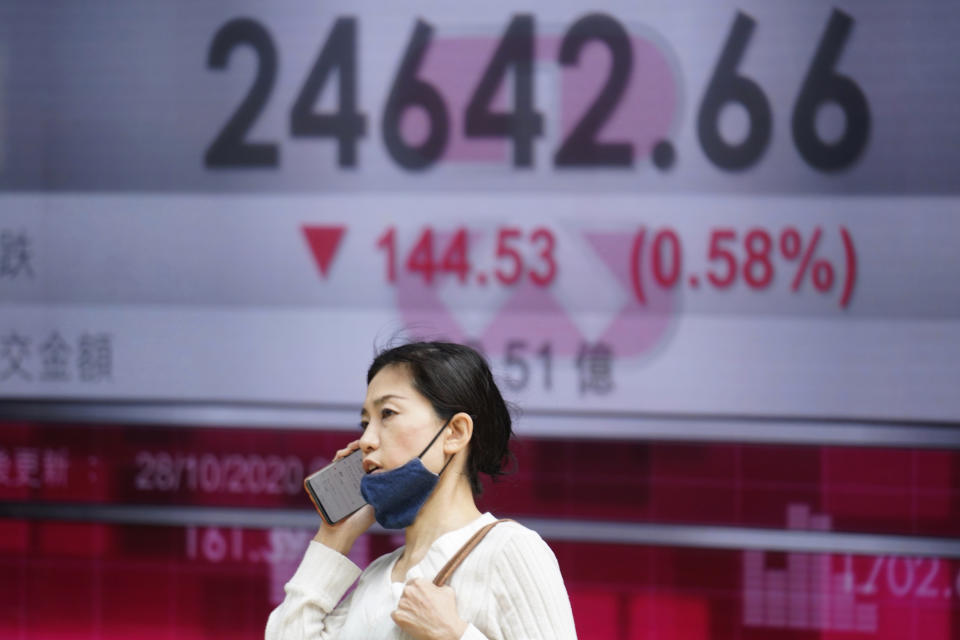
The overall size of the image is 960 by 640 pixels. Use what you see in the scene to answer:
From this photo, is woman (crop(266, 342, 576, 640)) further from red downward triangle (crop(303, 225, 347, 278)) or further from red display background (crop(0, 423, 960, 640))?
red downward triangle (crop(303, 225, 347, 278))

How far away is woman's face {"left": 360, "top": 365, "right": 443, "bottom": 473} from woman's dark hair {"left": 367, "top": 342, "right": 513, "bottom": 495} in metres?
0.01

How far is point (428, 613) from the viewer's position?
5.69 feet

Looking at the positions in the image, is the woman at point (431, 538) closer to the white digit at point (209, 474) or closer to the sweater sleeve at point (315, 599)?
the sweater sleeve at point (315, 599)

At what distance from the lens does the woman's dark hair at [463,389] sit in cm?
187

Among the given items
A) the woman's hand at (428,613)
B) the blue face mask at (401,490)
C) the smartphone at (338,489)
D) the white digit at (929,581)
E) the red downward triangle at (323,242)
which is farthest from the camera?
the red downward triangle at (323,242)

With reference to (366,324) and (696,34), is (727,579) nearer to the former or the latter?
(366,324)

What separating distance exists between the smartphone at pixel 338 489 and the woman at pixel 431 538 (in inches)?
1.0

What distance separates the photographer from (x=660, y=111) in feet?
11.5

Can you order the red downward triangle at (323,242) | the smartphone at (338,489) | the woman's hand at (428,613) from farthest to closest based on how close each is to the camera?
the red downward triangle at (323,242), the smartphone at (338,489), the woman's hand at (428,613)

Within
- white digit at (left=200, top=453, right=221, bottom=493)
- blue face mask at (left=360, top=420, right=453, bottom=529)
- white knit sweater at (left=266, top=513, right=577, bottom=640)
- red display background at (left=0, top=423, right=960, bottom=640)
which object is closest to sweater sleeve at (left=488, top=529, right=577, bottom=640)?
white knit sweater at (left=266, top=513, right=577, bottom=640)

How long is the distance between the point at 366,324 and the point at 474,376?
5.79ft

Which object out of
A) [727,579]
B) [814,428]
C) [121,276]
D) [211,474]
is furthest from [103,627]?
[814,428]

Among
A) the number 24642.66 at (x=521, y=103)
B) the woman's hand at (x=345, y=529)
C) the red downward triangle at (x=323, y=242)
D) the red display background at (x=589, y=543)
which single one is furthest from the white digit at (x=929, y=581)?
the woman's hand at (x=345, y=529)

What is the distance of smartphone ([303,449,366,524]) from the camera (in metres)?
1.98
